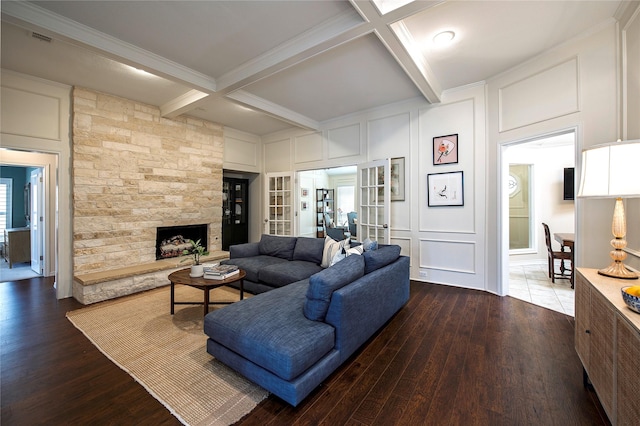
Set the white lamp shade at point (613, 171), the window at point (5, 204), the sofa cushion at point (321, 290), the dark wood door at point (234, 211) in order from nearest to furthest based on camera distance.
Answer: the white lamp shade at point (613, 171) < the sofa cushion at point (321, 290) < the window at point (5, 204) < the dark wood door at point (234, 211)

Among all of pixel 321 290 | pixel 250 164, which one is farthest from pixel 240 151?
pixel 321 290

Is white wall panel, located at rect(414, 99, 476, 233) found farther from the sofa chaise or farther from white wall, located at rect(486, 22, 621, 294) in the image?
the sofa chaise

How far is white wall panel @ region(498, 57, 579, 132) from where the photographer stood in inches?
113

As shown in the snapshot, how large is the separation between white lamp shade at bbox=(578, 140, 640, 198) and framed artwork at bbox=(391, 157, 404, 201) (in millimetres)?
2756

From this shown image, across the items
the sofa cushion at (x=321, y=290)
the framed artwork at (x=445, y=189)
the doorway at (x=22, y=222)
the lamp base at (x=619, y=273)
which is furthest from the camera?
the doorway at (x=22, y=222)

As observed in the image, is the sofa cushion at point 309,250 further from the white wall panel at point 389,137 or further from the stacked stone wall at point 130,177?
the stacked stone wall at point 130,177

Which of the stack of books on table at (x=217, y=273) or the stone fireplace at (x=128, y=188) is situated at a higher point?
the stone fireplace at (x=128, y=188)

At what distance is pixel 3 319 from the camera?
9.56 feet

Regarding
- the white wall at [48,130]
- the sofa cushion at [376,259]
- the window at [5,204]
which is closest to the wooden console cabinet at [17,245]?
the window at [5,204]

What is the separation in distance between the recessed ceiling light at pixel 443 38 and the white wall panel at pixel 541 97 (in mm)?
1313

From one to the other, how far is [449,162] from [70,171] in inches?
220

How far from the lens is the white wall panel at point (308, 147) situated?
18.1 feet

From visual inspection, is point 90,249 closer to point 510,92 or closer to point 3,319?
point 3,319

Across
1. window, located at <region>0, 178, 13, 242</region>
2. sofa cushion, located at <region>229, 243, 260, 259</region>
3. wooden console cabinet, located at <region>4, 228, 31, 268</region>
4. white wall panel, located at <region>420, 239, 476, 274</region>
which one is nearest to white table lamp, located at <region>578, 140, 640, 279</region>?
white wall panel, located at <region>420, 239, 476, 274</region>
